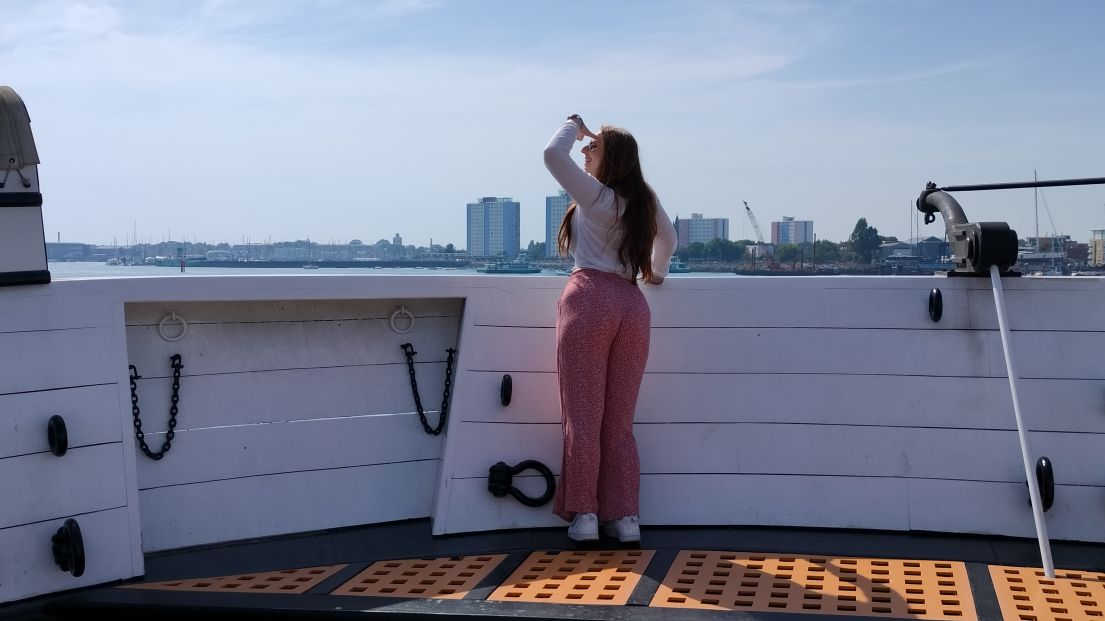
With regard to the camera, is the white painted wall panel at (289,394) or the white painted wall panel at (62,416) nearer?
the white painted wall panel at (62,416)

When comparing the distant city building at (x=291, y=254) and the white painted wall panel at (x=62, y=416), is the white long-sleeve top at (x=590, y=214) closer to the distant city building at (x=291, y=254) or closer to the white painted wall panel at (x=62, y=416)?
the white painted wall panel at (x=62, y=416)

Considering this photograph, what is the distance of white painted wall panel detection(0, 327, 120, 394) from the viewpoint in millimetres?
3898

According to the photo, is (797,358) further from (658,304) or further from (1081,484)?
(1081,484)

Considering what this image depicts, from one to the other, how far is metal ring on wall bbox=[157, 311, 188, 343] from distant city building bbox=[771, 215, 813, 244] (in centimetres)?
372

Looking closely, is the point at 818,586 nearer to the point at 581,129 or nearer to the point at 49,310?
the point at 581,129

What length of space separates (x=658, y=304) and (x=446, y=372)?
3.28 ft

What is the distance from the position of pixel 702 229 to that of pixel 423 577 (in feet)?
9.59

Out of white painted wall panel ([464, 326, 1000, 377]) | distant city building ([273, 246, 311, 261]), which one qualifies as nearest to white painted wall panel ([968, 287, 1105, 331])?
white painted wall panel ([464, 326, 1000, 377])

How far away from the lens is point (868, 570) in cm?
399

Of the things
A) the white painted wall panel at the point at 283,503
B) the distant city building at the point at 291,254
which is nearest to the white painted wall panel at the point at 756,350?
the white painted wall panel at the point at 283,503

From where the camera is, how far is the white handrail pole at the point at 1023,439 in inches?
155

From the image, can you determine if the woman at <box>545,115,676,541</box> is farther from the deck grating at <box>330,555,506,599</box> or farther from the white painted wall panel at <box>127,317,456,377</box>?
the white painted wall panel at <box>127,317,456,377</box>

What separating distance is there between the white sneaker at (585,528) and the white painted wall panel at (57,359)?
73.4 inches

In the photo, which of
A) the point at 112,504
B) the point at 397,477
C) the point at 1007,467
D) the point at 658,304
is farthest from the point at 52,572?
the point at 1007,467
